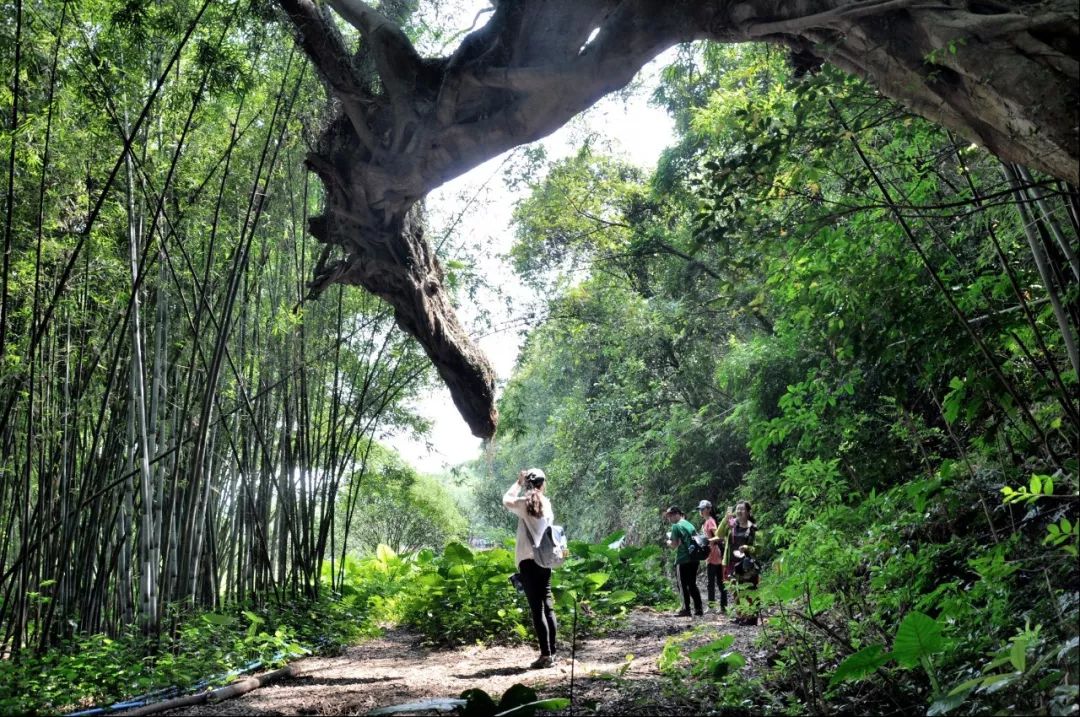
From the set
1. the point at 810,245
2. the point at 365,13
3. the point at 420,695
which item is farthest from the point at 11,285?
the point at 810,245

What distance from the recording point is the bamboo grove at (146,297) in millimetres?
4352

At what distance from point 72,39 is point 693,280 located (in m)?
8.87

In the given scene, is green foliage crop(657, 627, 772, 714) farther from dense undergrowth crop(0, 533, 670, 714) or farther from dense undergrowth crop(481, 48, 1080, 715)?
dense undergrowth crop(0, 533, 670, 714)

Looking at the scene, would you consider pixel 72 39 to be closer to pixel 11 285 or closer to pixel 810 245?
pixel 11 285

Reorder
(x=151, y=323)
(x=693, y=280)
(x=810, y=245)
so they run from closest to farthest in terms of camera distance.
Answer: (x=810, y=245), (x=151, y=323), (x=693, y=280)

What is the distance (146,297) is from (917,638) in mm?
4745

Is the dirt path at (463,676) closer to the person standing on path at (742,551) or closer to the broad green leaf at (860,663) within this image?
the person standing on path at (742,551)

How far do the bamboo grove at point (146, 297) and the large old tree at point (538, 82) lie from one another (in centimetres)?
46

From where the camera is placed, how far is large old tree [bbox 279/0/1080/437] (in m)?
2.29

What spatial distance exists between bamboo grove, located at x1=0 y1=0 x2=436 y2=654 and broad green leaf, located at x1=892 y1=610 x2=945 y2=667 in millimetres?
3330

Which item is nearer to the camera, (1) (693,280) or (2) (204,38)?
(2) (204,38)

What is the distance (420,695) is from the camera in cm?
355

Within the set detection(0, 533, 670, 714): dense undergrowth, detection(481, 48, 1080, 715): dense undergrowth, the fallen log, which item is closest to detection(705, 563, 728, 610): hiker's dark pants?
detection(0, 533, 670, 714): dense undergrowth

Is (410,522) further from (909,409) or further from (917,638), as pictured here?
(917,638)
